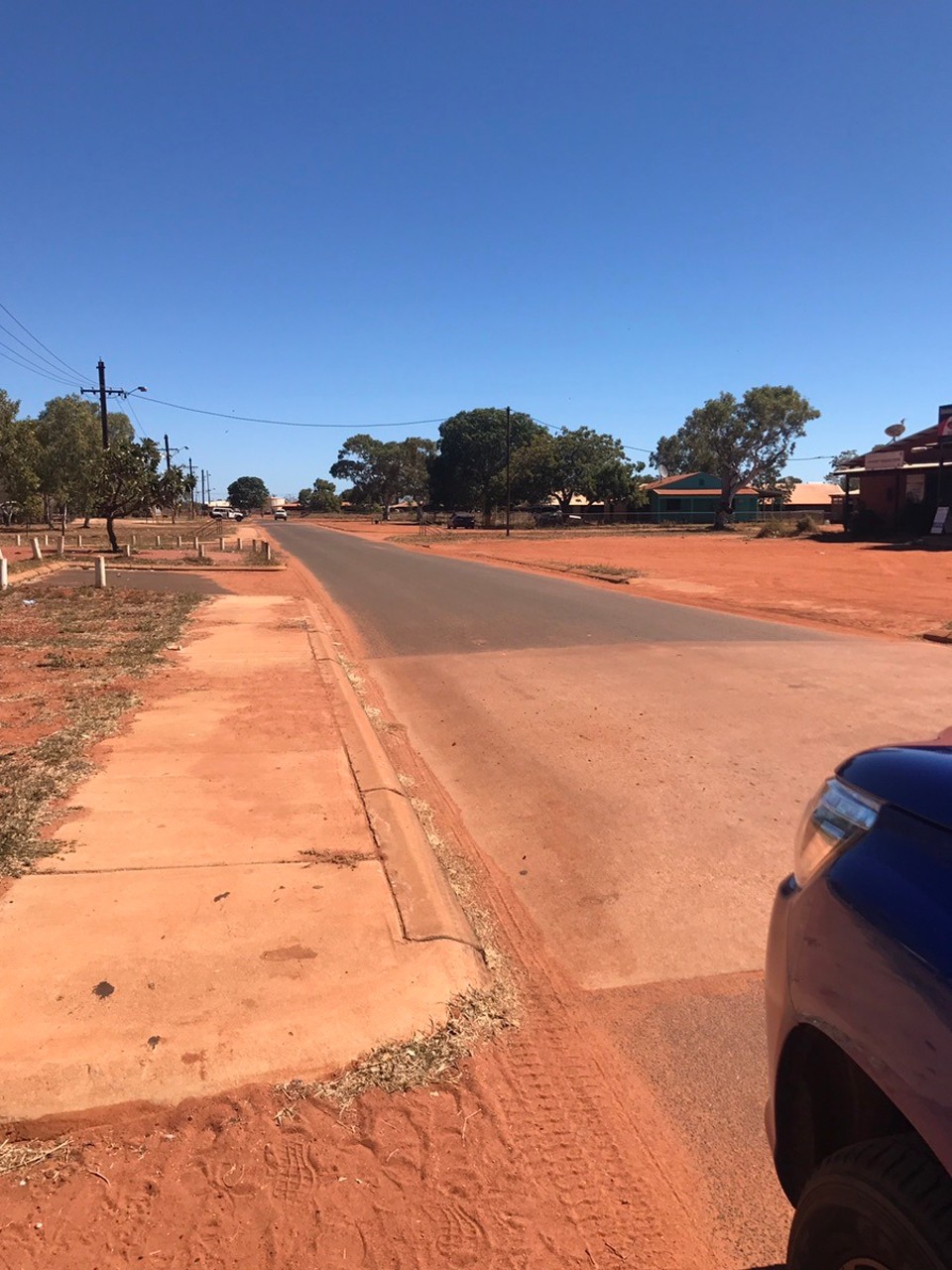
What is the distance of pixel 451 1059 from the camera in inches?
126

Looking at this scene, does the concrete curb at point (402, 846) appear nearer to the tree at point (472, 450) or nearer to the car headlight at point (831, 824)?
the car headlight at point (831, 824)

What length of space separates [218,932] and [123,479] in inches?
1211

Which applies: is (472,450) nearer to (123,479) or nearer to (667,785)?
(123,479)

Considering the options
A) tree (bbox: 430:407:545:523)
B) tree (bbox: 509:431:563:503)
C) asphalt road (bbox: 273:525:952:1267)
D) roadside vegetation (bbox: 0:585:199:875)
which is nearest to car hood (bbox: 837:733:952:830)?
asphalt road (bbox: 273:525:952:1267)

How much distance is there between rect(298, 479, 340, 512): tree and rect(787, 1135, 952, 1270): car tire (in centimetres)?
15477

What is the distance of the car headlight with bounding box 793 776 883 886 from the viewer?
1.94 m

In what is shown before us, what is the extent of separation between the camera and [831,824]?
2.09m

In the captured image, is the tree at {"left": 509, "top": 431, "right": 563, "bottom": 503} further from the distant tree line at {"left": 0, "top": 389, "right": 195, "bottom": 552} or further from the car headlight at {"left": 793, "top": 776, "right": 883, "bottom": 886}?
the car headlight at {"left": 793, "top": 776, "right": 883, "bottom": 886}

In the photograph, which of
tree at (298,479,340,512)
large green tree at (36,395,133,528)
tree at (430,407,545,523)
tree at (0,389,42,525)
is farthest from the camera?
tree at (298,479,340,512)

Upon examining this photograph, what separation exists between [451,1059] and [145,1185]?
1.06 meters

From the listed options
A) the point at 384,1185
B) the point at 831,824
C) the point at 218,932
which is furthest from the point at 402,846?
the point at 831,824

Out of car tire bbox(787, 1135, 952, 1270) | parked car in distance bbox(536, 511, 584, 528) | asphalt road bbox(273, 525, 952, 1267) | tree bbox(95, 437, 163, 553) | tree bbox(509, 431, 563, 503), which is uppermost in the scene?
tree bbox(509, 431, 563, 503)

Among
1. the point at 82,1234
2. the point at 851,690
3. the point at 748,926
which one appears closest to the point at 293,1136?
the point at 82,1234

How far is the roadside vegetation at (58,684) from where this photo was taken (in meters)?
5.39
